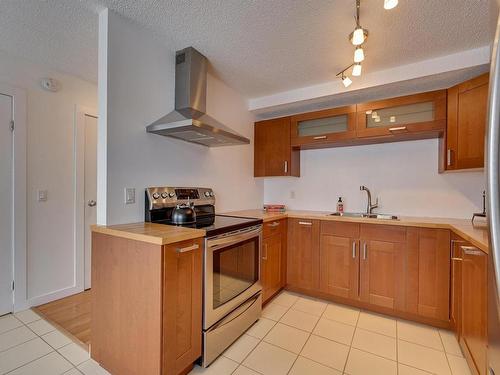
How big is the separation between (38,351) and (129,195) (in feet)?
3.98

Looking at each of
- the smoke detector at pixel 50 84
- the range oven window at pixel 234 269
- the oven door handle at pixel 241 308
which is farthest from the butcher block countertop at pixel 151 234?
the smoke detector at pixel 50 84

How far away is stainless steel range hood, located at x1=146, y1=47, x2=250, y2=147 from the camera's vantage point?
1.85 m

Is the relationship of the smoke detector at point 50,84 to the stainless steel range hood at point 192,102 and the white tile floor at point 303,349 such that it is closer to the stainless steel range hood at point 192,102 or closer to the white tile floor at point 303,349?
the stainless steel range hood at point 192,102

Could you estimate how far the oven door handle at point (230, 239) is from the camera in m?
1.54

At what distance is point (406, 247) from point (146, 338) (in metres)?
2.09

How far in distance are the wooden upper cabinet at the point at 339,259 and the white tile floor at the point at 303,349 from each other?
0.82 ft

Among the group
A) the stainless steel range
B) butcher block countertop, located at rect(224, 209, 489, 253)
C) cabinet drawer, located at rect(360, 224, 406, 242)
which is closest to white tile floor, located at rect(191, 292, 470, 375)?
the stainless steel range

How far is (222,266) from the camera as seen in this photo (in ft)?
5.51

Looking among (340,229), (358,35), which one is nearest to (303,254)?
(340,229)

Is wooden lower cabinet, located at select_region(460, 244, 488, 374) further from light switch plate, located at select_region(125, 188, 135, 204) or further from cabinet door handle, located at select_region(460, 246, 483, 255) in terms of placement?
light switch plate, located at select_region(125, 188, 135, 204)

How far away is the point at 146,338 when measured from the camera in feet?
4.27

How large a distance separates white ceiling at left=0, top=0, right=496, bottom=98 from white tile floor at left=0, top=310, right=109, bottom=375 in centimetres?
225

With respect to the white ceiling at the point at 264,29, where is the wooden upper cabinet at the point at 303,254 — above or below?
below

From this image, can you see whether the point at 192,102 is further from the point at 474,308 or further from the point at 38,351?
the point at 474,308
